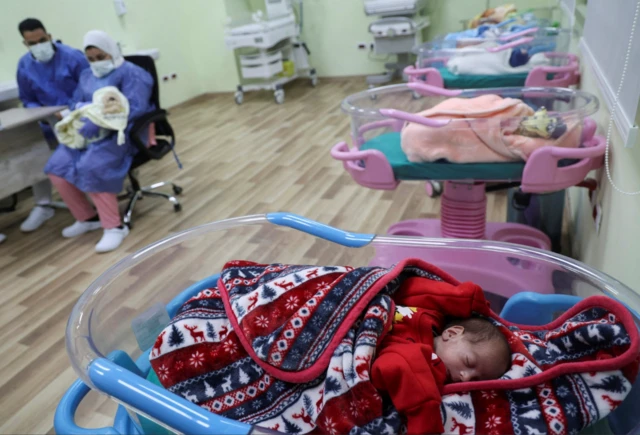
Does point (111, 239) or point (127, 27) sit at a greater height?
point (127, 27)

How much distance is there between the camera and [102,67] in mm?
2502

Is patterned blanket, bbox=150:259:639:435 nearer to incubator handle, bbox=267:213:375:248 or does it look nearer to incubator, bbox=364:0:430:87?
incubator handle, bbox=267:213:375:248

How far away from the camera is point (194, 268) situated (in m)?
1.32

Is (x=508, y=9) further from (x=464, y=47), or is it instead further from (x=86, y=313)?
(x=86, y=313)

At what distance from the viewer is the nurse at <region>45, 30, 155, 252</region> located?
2.43m

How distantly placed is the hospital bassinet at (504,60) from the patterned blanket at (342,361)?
158cm

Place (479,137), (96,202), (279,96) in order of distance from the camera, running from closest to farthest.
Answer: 1. (479,137)
2. (96,202)
3. (279,96)

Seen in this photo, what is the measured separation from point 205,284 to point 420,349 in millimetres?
646

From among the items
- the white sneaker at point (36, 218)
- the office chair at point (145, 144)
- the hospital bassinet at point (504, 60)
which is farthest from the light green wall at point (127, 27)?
the hospital bassinet at point (504, 60)

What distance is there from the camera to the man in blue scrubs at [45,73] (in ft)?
8.78

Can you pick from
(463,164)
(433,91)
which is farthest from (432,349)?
(433,91)

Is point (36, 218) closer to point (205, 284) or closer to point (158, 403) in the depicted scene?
point (205, 284)

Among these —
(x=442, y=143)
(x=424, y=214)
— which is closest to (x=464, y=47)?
(x=424, y=214)

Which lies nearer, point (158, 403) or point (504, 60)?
point (158, 403)
